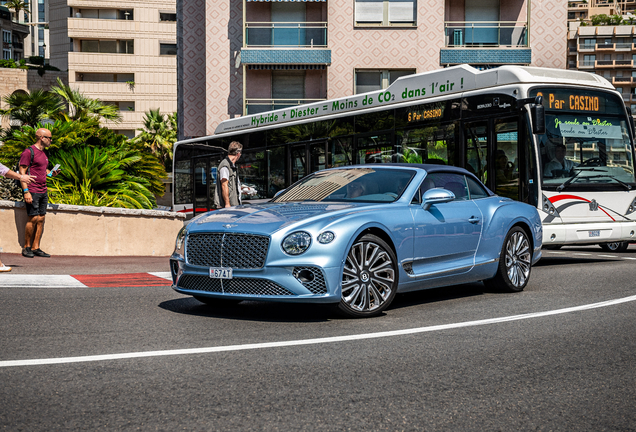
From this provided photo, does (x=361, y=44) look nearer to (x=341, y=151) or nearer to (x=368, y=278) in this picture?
(x=341, y=151)

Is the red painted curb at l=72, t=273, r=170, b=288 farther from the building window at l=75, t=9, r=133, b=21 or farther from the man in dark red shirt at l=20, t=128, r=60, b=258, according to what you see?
the building window at l=75, t=9, r=133, b=21

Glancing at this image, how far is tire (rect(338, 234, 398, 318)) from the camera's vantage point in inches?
253

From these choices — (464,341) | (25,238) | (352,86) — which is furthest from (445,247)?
(352,86)

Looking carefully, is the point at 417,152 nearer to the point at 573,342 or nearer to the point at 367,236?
the point at 367,236

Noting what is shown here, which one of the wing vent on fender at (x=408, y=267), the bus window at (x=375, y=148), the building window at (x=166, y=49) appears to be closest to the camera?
the wing vent on fender at (x=408, y=267)

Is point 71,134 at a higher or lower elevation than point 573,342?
higher

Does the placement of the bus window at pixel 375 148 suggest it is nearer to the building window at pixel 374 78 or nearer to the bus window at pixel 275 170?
the bus window at pixel 275 170

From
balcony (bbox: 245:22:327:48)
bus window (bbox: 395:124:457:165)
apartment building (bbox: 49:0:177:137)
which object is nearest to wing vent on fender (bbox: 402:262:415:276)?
bus window (bbox: 395:124:457:165)

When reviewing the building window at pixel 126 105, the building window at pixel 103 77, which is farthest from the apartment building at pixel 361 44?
the building window at pixel 103 77

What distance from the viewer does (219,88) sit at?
34.4 m

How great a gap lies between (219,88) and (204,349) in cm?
3024

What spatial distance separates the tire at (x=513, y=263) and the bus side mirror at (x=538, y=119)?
10.6ft

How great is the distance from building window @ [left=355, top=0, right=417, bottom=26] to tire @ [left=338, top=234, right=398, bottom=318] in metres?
27.4

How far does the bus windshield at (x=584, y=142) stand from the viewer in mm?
12008
